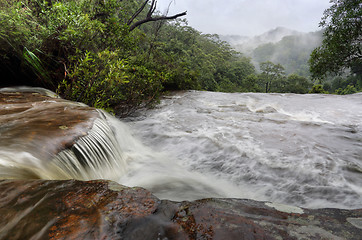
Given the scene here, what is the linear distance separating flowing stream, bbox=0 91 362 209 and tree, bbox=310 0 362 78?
9.25 meters

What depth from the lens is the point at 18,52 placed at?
5.29 meters

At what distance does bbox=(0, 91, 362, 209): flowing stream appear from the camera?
104 inches

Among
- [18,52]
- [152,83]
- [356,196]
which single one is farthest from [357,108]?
[18,52]

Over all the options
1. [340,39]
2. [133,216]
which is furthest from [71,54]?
[340,39]

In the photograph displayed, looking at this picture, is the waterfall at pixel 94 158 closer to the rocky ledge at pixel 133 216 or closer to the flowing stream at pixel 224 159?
the flowing stream at pixel 224 159

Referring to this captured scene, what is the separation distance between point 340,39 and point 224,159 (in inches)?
571

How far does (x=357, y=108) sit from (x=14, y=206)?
11.0 meters

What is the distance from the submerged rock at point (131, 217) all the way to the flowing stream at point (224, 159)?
0.59 m

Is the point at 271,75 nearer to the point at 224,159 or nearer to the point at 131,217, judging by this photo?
the point at 224,159

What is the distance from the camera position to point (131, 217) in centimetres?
134

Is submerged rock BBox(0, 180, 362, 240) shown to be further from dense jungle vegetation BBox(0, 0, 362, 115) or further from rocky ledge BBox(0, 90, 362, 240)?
dense jungle vegetation BBox(0, 0, 362, 115)

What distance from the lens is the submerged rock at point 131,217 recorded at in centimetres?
117

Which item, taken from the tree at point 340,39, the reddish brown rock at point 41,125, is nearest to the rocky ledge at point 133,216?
the reddish brown rock at point 41,125

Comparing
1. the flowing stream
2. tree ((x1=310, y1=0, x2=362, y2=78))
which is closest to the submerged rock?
the flowing stream
